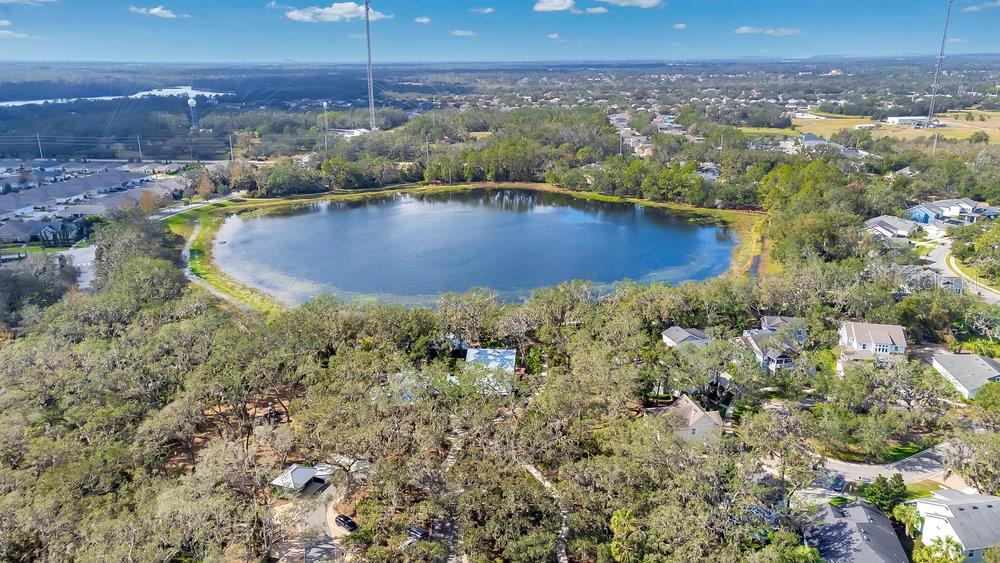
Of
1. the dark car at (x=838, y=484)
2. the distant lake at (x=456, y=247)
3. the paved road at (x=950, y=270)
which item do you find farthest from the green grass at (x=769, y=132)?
the dark car at (x=838, y=484)

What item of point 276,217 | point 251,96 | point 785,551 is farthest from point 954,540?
point 251,96

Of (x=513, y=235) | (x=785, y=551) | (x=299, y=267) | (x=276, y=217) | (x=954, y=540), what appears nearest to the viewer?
(x=785, y=551)

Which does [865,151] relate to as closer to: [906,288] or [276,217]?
[906,288]

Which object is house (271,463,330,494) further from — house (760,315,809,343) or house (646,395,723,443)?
house (760,315,809,343)

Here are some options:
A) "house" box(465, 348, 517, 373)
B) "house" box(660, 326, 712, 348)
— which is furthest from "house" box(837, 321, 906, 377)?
"house" box(465, 348, 517, 373)

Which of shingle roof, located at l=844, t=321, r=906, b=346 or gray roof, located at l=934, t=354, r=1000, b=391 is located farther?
shingle roof, located at l=844, t=321, r=906, b=346

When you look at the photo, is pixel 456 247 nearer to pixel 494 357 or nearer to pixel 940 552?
pixel 494 357

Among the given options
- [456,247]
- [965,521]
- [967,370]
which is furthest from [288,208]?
[965,521]
